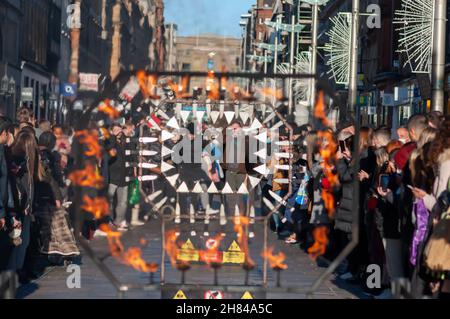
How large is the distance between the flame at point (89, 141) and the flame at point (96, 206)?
333 mm

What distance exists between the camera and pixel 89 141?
8992mm

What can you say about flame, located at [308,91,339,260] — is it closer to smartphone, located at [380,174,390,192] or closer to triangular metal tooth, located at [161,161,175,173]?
triangular metal tooth, located at [161,161,175,173]

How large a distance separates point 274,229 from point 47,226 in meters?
8.55

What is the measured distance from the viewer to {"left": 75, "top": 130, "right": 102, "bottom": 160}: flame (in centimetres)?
892

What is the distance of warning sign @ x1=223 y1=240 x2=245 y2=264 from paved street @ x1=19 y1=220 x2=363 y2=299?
117 mm

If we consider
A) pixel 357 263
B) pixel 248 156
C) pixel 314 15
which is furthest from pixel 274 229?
pixel 314 15

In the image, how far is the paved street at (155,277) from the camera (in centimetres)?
1120

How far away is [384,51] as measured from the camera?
59.2 meters

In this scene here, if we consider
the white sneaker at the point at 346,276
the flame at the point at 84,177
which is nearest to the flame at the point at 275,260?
the flame at the point at 84,177

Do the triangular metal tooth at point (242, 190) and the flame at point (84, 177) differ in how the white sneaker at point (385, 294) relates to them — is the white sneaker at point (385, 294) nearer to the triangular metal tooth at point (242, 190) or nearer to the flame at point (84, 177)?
the triangular metal tooth at point (242, 190)

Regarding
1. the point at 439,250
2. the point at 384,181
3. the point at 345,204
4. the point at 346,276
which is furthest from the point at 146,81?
the point at 346,276

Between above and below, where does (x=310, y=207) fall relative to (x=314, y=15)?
below

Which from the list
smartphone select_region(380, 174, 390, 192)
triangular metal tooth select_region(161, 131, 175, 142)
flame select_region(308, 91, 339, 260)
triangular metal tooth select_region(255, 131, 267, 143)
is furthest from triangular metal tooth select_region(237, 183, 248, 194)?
smartphone select_region(380, 174, 390, 192)
